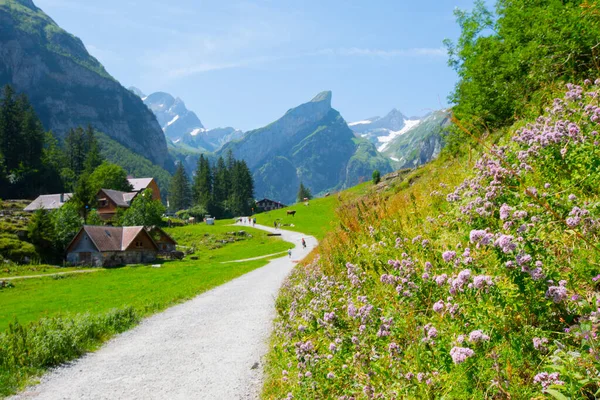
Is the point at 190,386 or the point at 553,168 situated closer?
the point at 553,168

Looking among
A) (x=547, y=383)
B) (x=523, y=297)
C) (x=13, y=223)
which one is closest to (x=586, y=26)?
(x=523, y=297)

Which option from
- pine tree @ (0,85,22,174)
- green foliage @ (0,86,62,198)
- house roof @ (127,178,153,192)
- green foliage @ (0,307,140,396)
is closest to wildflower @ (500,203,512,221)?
green foliage @ (0,307,140,396)

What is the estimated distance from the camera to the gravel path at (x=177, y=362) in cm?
902

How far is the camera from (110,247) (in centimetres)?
5803

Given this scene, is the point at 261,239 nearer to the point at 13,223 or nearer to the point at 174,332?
the point at 13,223

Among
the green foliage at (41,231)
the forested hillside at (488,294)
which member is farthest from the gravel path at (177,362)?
the green foliage at (41,231)

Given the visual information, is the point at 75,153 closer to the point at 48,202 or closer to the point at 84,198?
the point at 48,202

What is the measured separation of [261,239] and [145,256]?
2273 centimetres

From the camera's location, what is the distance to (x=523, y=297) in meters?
3.12

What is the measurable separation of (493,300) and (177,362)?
35.1 ft

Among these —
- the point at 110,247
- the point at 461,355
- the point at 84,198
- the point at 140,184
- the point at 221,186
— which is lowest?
the point at 110,247

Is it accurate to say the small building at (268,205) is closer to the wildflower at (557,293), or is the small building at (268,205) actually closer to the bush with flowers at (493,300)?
the bush with flowers at (493,300)

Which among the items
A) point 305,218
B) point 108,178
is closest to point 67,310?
point 305,218

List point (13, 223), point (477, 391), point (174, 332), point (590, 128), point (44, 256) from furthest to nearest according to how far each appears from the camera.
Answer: point (13, 223) < point (44, 256) < point (174, 332) < point (590, 128) < point (477, 391)
